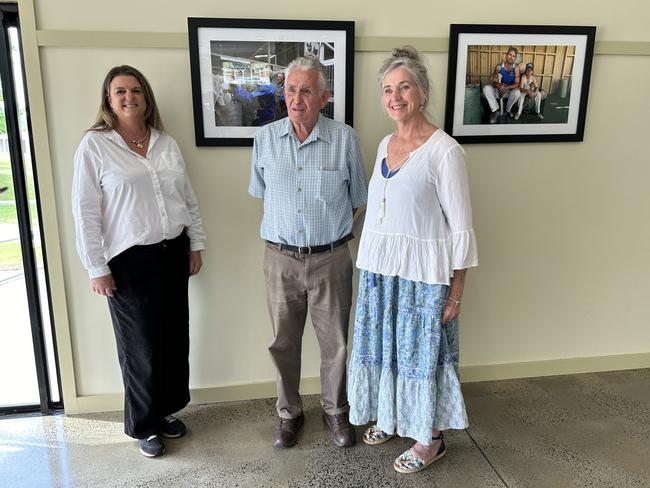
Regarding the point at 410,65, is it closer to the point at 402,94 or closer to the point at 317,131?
the point at 402,94

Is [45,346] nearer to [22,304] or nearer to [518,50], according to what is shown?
[22,304]

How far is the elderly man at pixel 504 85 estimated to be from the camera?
8.32 feet

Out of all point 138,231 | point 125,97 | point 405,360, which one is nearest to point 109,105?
point 125,97

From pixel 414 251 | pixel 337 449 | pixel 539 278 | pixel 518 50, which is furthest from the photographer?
pixel 539 278

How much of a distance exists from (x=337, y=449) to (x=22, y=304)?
5.69 feet

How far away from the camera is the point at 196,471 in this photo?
7.10ft

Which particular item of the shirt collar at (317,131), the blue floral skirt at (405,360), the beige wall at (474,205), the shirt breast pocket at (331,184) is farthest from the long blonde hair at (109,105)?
the blue floral skirt at (405,360)

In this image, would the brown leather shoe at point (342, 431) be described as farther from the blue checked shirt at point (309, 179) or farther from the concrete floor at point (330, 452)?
the blue checked shirt at point (309, 179)

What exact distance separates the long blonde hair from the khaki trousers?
0.75m

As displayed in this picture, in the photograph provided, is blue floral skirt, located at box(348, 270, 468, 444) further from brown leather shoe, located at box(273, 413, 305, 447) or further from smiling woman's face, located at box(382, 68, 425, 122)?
smiling woman's face, located at box(382, 68, 425, 122)

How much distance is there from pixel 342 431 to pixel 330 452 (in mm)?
105

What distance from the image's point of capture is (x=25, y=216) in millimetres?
2389

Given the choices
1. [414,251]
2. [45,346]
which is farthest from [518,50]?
[45,346]

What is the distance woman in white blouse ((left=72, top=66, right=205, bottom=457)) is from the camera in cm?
202
